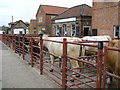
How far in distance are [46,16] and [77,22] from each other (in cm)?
1730

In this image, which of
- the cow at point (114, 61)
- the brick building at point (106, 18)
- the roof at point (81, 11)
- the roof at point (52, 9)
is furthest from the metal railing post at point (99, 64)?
the roof at point (52, 9)

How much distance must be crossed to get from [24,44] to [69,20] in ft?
84.4

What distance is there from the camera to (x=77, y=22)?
3522 centimetres

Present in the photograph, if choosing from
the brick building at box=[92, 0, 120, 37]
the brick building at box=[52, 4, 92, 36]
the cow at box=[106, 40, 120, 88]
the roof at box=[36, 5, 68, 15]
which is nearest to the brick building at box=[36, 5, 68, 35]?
the roof at box=[36, 5, 68, 15]

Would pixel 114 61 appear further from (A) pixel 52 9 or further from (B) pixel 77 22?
(A) pixel 52 9

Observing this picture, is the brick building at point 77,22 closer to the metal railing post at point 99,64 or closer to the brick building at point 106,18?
the brick building at point 106,18

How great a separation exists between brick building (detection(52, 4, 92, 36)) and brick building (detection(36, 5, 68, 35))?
954 centimetres

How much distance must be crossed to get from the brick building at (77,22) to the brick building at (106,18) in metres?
6.47

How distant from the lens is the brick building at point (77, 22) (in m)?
34.4

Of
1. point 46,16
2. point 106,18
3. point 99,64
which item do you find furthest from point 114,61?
point 46,16

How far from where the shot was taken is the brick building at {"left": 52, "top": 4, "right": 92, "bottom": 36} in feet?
113

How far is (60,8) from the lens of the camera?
55.7 m

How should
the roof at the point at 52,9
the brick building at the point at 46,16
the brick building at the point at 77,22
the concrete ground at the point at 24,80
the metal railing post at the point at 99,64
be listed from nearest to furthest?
1. the metal railing post at the point at 99,64
2. the concrete ground at the point at 24,80
3. the brick building at the point at 77,22
4. the brick building at the point at 46,16
5. the roof at the point at 52,9

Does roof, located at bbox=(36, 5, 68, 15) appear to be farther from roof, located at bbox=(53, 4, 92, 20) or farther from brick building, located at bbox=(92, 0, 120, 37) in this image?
brick building, located at bbox=(92, 0, 120, 37)
